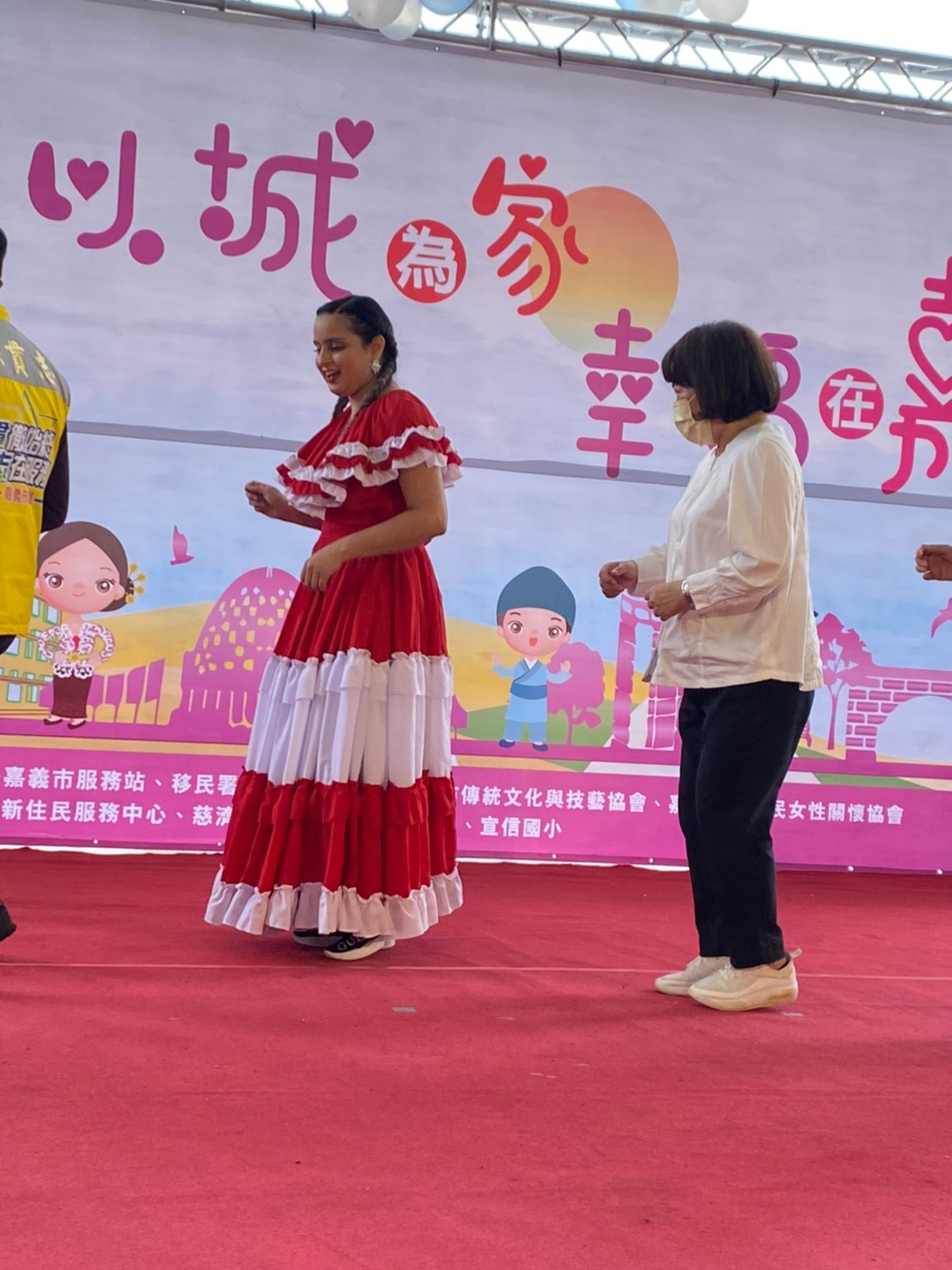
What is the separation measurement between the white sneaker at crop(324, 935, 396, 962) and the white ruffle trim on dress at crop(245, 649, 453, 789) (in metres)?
0.32

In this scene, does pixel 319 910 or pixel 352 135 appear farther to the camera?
pixel 352 135

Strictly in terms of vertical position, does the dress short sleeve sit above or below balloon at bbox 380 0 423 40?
below

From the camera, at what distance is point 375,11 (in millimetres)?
3793

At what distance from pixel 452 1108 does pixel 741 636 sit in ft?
3.35

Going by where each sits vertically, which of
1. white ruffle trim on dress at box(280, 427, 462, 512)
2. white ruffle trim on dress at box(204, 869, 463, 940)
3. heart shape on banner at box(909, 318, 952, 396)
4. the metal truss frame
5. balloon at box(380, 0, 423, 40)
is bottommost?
white ruffle trim on dress at box(204, 869, 463, 940)

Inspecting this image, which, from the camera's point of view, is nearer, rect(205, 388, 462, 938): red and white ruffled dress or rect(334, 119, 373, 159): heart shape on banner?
rect(205, 388, 462, 938): red and white ruffled dress

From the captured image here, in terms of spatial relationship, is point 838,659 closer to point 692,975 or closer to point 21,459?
point 692,975

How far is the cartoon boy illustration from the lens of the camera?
4.21 m

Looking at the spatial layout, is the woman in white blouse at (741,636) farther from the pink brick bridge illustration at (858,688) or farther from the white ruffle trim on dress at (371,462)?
the pink brick bridge illustration at (858,688)

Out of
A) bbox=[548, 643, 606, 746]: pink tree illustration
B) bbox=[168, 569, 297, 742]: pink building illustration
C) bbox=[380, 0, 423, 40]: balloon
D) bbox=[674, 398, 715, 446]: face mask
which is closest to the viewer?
bbox=[674, 398, 715, 446]: face mask

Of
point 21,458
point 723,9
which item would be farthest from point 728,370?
point 723,9

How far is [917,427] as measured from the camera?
14.7 feet

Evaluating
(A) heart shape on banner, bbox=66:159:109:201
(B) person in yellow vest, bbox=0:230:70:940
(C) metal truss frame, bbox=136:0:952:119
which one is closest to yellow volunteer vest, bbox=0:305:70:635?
(B) person in yellow vest, bbox=0:230:70:940

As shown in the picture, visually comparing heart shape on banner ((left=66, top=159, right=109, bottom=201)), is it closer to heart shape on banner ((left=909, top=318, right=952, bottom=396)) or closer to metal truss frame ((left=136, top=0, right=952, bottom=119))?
metal truss frame ((left=136, top=0, right=952, bottom=119))
